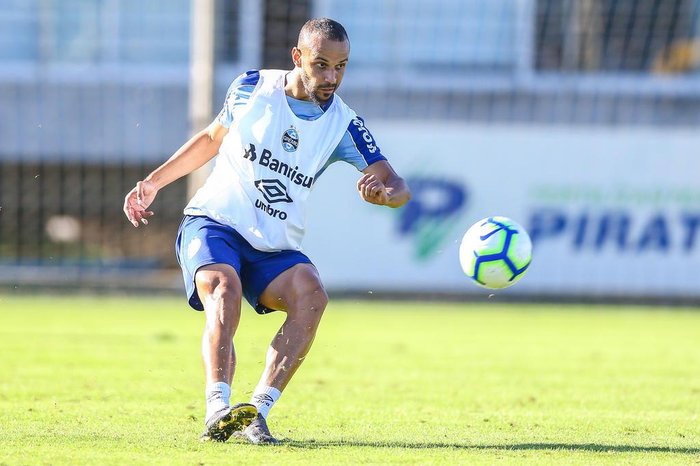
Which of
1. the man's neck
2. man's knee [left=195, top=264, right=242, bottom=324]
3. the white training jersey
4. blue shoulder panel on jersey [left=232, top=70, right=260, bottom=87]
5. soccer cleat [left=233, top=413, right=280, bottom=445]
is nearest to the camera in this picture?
soccer cleat [left=233, top=413, right=280, bottom=445]

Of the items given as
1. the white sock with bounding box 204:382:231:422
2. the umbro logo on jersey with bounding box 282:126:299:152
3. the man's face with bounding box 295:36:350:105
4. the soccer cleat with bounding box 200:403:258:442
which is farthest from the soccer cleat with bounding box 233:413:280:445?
the man's face with bounding box 295:36:350:105

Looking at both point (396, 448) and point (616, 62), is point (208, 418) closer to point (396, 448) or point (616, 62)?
point (396, 448)

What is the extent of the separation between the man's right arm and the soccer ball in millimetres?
1414

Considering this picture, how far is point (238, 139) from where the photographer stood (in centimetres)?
636

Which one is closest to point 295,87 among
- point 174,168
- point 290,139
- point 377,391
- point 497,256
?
point 290,139

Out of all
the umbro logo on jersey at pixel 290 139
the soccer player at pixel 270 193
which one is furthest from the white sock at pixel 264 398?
the umbro logo on jersey at pixel 290 139

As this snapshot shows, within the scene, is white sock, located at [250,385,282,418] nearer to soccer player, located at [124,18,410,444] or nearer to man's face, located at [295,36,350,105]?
soccer player, located at [124,18,410,444]

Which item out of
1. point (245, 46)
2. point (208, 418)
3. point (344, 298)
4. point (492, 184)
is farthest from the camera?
point (245, 46)

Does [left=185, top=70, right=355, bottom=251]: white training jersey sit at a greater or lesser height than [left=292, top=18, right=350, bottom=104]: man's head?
lesser

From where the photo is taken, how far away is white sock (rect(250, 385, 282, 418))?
5918 millimetres

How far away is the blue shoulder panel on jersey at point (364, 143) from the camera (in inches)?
253

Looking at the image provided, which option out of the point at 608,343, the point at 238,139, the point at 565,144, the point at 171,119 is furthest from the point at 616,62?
the point at 238,139

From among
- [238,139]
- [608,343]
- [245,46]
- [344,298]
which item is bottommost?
[344,298]

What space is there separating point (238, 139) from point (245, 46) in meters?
12.5
